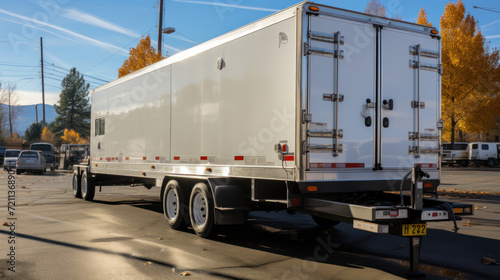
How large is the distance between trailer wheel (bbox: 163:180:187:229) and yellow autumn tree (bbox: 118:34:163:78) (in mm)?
16726

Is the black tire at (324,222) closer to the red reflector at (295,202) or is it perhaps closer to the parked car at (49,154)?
the red reflector at (295,202)

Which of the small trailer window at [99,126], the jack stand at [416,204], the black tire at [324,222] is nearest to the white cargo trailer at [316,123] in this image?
the jack stand at [416,204]

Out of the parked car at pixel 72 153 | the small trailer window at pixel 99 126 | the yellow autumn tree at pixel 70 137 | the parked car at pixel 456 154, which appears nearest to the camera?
the small trailer window at pixel 99 126

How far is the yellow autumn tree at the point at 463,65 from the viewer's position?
2738 centimetres

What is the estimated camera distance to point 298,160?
623cm

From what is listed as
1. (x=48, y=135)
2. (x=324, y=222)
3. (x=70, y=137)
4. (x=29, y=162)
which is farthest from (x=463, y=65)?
(x=48, y=135)

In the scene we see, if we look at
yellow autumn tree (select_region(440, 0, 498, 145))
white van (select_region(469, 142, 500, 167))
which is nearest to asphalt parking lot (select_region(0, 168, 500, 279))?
yellow autumn tree (select_region(440, 0, 498, 145))

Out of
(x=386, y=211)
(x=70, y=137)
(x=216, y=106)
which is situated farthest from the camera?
(x=70, y=137)

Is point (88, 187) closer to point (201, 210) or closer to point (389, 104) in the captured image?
point (201, 210)

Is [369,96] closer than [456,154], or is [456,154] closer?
[369,96]

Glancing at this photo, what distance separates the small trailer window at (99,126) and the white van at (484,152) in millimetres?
33092

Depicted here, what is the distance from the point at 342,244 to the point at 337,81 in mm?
2842

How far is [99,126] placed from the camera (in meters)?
13.8

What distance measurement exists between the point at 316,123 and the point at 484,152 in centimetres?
3636
